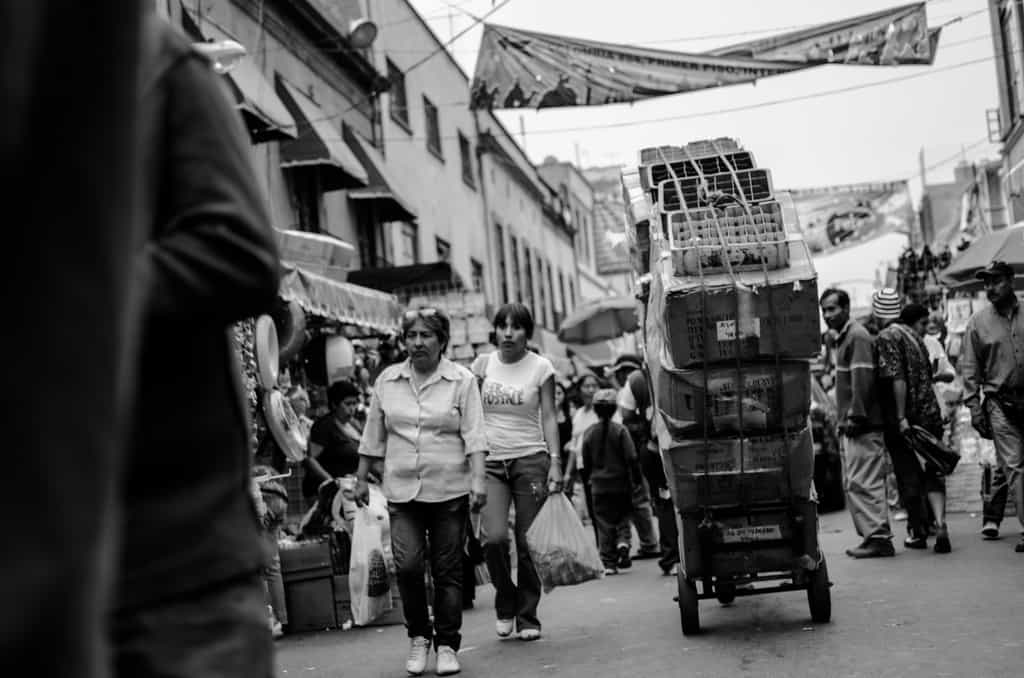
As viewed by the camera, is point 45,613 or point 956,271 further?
point 956,271

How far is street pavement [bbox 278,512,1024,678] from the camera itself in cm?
684

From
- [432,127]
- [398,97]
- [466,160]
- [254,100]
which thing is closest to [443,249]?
[432,127]

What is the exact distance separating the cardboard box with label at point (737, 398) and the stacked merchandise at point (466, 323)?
431 inches

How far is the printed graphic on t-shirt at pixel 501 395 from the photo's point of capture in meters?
9.05

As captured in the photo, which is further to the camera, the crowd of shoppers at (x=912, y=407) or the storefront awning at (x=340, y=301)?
the storefront awning at (x=340, y=301)

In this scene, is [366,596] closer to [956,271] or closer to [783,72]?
[956,271]

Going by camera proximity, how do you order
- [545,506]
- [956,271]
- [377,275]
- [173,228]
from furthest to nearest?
[377,275] → [956,271] → [545,506] → [173,228]

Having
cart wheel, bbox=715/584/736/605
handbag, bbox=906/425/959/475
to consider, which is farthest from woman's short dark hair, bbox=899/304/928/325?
cart wheel, bbox=715/584/736/605

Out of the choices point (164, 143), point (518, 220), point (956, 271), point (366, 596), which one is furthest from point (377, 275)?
point (518, 220)

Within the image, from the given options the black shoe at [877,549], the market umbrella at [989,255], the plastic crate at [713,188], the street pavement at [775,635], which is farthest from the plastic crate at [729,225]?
the market umbrella at [989,255]

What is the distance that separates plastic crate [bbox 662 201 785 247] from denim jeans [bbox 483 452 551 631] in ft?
6.32

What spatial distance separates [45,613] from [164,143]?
101cm

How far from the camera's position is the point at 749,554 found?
7.84 meters

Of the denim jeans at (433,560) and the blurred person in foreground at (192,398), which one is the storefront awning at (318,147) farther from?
the blurred person in foreground at (192,398)
